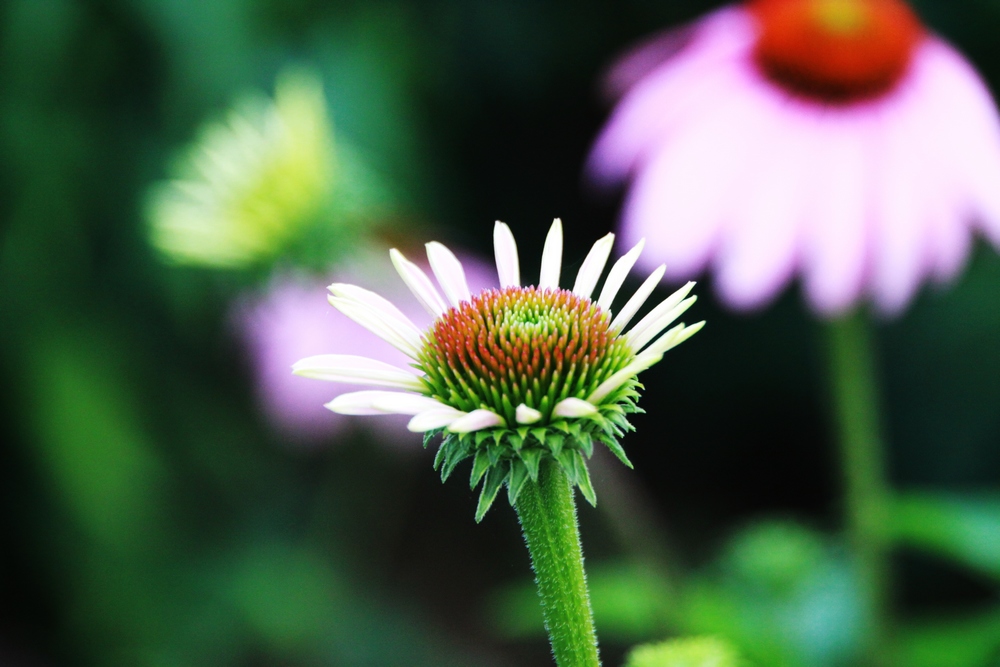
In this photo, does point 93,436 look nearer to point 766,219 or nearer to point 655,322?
point 766,219

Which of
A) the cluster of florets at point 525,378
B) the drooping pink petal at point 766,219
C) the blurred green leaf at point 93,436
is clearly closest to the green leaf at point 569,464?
the cluster of florets at point 525,378

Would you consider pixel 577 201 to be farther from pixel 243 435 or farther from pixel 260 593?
pixel 260 593

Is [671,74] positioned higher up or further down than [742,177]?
higher up

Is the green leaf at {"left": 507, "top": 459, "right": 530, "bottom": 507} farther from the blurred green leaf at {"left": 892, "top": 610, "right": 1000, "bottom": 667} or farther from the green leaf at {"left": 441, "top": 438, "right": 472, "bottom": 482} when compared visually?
the blurred green leaf at {"left": 892, "top": 610, "right": 1000, "bottom": 667}

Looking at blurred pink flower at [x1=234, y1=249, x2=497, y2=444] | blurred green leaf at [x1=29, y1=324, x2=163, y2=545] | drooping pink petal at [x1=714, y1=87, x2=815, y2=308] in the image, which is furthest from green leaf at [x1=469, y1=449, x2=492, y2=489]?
blurred green leaf at [x1=29, y1=324, x2=163, y2=545]

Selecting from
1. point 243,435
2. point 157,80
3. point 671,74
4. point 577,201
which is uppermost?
point 577,201

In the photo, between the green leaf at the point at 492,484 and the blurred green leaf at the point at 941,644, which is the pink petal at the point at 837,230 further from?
the green leaf at the point at 492,484

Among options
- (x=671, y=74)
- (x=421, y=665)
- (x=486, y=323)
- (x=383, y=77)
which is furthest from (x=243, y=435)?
(x=486, y=323)
